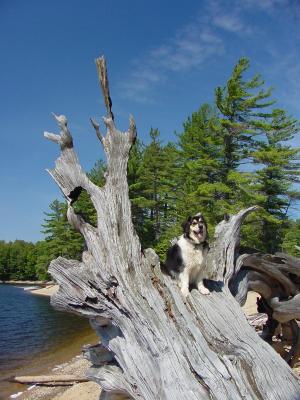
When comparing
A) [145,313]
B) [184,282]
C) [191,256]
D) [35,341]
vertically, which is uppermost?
[191,256]

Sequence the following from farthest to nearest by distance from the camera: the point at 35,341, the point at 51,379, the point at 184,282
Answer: the point at 35,341, the point at 51,379, the point at 184,282

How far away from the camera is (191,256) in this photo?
6289 mm

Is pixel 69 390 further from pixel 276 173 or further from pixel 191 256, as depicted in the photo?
pixel 276 173

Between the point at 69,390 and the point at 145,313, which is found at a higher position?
the point at 145,313

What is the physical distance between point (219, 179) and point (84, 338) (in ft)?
47.4

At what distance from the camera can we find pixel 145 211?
131ft

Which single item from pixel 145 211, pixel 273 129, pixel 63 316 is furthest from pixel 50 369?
pixel 145 211

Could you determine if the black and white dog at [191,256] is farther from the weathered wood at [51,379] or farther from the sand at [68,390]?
the weathered wood at [51,379]

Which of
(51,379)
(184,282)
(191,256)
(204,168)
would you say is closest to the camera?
(184,282)

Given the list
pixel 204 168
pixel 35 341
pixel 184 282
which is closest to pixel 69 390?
pixel 184 282

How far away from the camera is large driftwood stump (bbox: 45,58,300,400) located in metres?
4.69

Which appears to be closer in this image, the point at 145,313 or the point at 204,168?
the point at 145,313

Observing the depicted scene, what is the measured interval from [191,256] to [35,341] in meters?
17.3

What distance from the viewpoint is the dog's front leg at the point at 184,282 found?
19.8 ft
